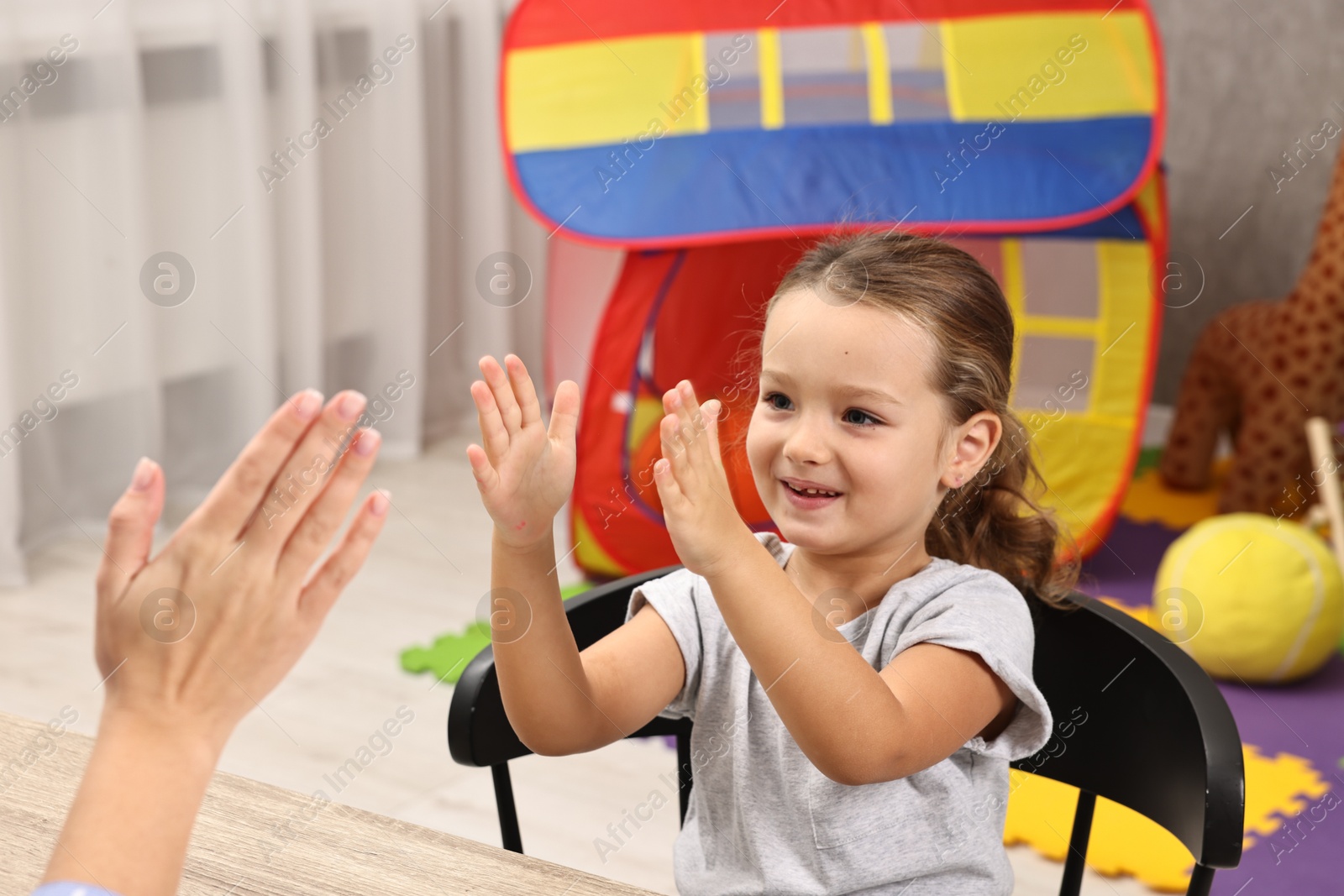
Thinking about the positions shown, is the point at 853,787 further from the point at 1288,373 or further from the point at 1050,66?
the point at 1288,373

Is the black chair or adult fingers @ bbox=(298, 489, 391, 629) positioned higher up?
adult fingers @ bbox=(298, 489, 391, 629)

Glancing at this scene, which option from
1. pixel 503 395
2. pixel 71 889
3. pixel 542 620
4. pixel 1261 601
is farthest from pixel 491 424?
pixel 1261 601

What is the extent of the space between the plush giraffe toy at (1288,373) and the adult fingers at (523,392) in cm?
236

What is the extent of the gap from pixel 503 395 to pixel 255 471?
244mm

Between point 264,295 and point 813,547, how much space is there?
6.99 feet

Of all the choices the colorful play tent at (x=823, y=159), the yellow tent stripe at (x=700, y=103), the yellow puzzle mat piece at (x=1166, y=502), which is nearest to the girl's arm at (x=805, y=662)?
the colorful play tent at (x=823, y=159)

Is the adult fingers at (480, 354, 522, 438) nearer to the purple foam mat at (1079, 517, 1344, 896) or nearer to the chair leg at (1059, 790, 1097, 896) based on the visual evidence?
the chair leg at (1059, 790, 1097, 896)

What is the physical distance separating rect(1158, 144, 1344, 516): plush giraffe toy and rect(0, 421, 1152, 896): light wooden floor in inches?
53.7

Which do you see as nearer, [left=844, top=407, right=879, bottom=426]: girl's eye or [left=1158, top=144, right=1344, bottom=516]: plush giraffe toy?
[left=844, top=407, right=879, bottom=426]: girl's eye

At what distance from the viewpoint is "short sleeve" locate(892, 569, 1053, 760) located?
0.77 meters

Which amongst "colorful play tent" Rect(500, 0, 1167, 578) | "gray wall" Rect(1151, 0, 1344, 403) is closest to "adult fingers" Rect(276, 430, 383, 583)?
"colorful play tent" Rect(500, 0, 1167, 578)

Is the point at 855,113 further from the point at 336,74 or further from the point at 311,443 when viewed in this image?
the point at 311,443

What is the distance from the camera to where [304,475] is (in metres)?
0.40

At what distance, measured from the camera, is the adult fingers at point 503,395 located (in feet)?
2.04
